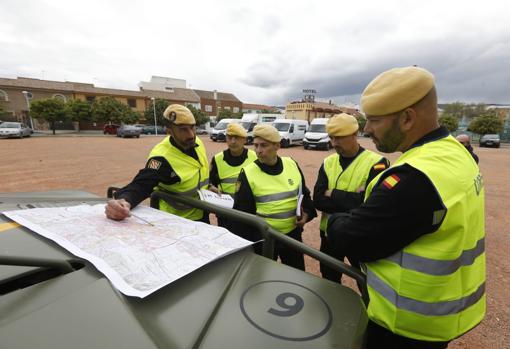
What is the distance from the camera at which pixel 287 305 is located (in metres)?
0.85

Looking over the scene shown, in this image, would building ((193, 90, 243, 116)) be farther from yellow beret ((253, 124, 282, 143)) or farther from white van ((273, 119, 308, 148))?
yellow beret ((253, 124, 282, 143))

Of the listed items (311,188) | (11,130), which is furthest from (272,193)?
(11,130)

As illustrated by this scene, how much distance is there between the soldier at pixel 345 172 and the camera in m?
2.06

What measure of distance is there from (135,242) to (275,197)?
1.16m

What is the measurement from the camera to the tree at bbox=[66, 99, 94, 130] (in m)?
31.1

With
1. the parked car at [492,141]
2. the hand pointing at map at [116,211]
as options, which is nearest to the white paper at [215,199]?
the hand pointing at map at [116,211]

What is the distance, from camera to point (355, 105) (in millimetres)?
83062

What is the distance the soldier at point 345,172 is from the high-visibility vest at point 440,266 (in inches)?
41.7

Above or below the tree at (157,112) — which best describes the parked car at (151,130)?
below

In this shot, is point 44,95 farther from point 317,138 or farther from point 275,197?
point 275,197

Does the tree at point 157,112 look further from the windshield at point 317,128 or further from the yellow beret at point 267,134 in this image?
the yellow beret at point 267,134

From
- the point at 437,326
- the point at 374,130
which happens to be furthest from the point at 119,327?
the point at 374,130

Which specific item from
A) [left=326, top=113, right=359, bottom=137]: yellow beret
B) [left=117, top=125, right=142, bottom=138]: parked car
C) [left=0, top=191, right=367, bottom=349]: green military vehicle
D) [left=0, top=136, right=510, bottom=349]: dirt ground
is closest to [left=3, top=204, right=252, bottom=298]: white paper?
[left=0, top=191, right=367, bottom=349]: green military vehicle

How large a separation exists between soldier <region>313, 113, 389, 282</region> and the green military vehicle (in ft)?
3.86
